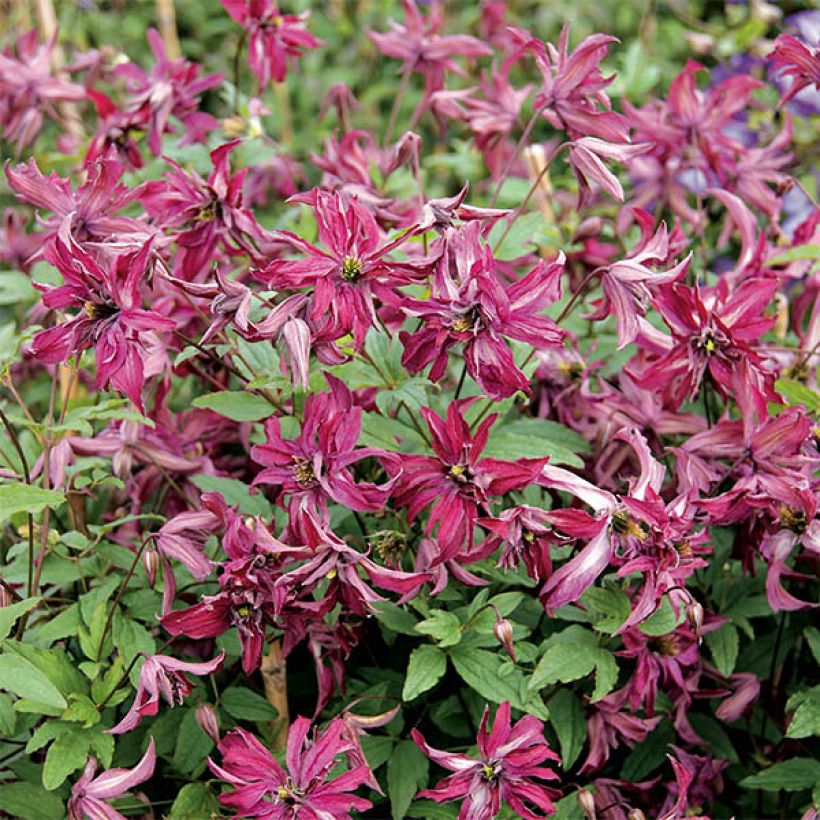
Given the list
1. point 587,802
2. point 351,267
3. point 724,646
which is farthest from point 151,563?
point 724,646

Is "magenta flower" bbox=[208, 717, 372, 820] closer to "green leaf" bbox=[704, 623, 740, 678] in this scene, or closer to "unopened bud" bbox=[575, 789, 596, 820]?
"unopened bud" bbox=[575, 789, 596, 820]

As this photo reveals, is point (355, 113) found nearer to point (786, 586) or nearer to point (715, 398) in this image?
point (715, 398)

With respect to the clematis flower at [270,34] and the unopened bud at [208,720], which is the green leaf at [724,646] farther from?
the clematis flower at [270,34]

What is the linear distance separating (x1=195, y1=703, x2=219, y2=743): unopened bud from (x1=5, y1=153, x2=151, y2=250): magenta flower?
0.44 metres

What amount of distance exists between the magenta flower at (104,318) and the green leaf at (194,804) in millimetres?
367

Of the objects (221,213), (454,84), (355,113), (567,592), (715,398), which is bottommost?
(355,113)

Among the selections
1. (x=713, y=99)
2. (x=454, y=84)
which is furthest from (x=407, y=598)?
(x=454, y=84)

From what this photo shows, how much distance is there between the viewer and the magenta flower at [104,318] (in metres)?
0.88

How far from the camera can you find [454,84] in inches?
89.4

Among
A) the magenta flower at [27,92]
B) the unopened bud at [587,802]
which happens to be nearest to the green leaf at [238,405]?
the unopened bud at [587,802]

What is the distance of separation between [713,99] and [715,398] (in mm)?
376

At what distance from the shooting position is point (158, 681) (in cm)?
91

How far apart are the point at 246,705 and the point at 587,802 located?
33 centimetres

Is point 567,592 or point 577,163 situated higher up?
point 577,163
